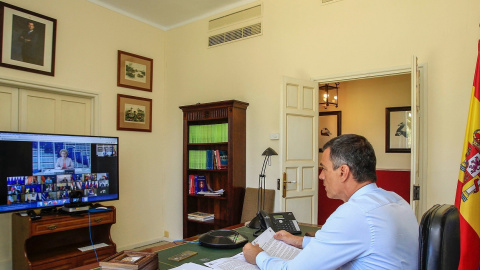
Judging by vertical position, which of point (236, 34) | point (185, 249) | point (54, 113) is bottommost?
point (185, 249)

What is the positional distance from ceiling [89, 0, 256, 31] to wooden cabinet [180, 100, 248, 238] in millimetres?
1379

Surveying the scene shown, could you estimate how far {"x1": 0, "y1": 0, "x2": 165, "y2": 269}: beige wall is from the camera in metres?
3.92

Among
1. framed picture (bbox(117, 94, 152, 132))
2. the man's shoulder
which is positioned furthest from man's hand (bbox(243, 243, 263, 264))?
framed picture (bbox(117, 94, 152, 132))

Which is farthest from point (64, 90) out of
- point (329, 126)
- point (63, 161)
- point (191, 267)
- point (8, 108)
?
point (329, 126)

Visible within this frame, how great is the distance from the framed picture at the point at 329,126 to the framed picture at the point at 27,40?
4407 mm

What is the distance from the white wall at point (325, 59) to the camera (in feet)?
9.52

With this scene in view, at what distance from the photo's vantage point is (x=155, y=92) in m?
5.04

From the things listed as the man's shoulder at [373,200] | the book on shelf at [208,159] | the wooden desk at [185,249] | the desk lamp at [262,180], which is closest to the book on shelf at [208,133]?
the book on shelf at [208,159]

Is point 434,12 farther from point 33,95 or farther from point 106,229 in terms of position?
point 33,95

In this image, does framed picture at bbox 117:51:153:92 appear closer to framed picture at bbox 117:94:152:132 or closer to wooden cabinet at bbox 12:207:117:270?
framed picture at bbox 117:94:152:132

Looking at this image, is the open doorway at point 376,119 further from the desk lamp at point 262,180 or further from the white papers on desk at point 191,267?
the white papers on desk at point 191,267

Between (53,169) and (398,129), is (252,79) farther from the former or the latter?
(398,129)

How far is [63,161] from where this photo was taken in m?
3.27

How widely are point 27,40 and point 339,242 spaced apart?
3.92 meters
